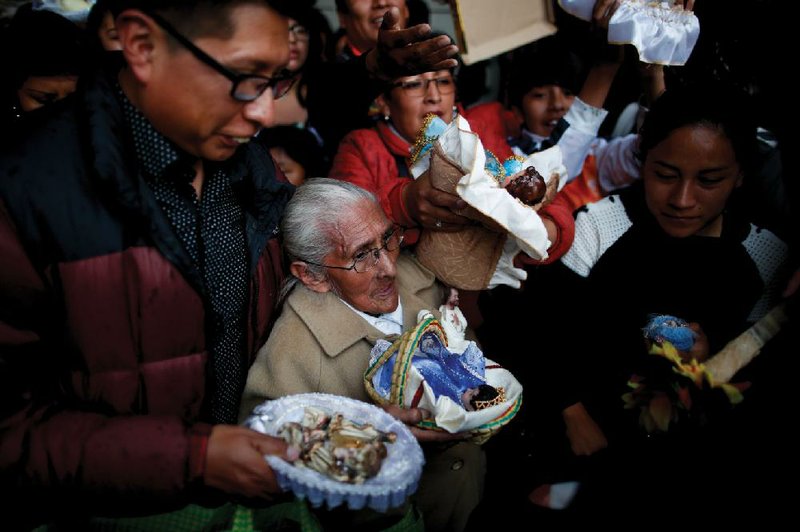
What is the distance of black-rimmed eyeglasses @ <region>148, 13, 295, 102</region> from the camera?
5.32 feet

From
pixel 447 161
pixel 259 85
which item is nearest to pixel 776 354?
pixel 447 161

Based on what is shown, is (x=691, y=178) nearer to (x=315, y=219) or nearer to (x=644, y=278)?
(x=644, y=278)

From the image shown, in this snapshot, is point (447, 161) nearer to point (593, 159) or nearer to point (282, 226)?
point (282, 226)

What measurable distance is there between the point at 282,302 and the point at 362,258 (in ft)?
1.42

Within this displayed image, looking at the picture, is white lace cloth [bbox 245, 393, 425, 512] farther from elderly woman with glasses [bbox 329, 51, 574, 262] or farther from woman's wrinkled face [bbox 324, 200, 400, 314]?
elderly woman with glasses [bbox 329, 51, 574, 262]

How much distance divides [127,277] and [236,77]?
0.72m

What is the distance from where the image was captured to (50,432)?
1670 mm

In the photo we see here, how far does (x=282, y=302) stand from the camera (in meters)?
2.61

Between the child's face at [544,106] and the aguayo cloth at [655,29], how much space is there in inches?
46.1

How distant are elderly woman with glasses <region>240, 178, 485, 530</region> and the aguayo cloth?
1.38 meters

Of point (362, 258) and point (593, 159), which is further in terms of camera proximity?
point (593, 159)

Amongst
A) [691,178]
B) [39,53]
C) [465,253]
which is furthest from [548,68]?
[39,53]

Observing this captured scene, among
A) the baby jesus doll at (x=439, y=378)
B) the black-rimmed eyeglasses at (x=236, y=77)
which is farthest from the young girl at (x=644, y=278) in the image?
the black-rimmed eyeglasses at (x=236, y=77)

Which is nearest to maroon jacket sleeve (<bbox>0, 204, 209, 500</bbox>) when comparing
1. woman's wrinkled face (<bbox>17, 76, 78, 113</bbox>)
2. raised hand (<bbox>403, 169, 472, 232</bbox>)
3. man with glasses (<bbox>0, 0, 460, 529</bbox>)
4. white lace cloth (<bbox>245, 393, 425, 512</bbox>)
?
man with glasses (<bbox>0, 0, 460, 529</bbox>)
